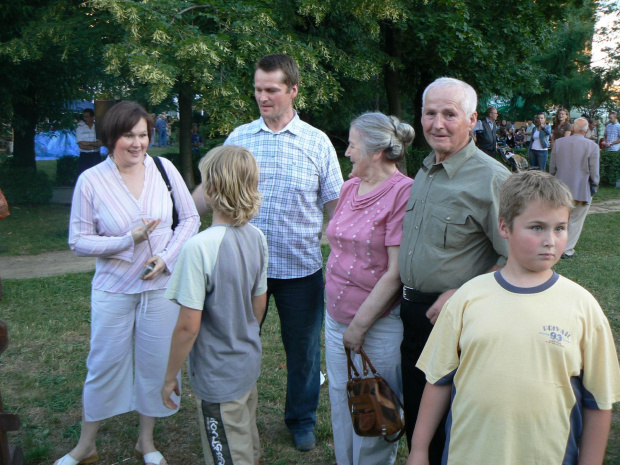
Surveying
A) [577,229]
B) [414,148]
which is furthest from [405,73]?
[577,229]

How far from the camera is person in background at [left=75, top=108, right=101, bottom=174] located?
1188 centimetres

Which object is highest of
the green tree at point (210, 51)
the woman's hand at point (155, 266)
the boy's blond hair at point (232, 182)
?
the green tree at point (210, 51)

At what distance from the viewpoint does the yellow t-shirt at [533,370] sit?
5.99ft

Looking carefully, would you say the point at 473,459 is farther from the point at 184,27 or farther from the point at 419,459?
the point at 184,27

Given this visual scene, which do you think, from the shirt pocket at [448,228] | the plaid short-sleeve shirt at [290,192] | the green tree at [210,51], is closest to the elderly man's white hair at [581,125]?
the green tree at [210,51]

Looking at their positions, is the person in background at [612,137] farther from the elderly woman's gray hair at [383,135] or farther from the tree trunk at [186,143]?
the elderly woman's gray hair at [383,135]

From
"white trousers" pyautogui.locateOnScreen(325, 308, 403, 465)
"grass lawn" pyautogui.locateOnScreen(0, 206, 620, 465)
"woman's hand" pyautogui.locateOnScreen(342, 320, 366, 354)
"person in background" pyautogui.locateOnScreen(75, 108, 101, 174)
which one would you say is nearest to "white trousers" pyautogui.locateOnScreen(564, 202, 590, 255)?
"grass lawn" pyautogui.locateOnScreen(0, 206, 620, 465)

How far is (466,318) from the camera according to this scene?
195cm

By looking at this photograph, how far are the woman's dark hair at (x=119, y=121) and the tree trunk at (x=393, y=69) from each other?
10.5 m

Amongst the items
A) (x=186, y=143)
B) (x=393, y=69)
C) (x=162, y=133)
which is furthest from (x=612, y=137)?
(x=162, y=133)

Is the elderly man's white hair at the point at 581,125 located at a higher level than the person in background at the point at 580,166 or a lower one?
higher

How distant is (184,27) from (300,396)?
5863mm

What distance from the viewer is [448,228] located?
7.73 ft

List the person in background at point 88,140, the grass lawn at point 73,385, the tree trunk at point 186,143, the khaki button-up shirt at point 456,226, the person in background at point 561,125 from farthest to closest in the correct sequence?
the tree trunk at point 186,143
the person in background at point 88,140
the person in background at point 561,125
the grass lawn at point 73,385
the khaki button-up shirt at point 456,226
